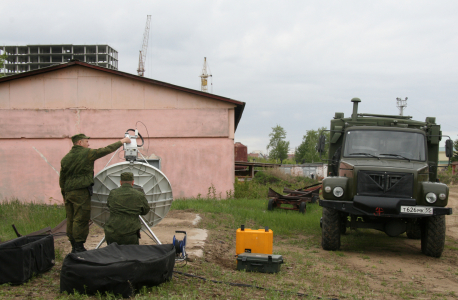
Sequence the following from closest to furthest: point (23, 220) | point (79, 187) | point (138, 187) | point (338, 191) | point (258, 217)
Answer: point (79, 187), point (138, 187), point (338, 191), point (23, 220), point (258, 217)

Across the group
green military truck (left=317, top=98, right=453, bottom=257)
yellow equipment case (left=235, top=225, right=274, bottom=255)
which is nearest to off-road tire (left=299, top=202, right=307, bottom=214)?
green military truck (left=317, top=98, right=453, bottom=257)

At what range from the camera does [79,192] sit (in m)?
7.07

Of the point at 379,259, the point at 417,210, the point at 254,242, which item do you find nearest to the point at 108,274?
the point at 254,242

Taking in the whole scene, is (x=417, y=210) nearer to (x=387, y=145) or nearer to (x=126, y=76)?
(x=387, y=145)

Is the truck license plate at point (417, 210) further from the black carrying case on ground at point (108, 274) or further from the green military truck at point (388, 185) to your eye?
the black carrying case on ground at point (108, 274)

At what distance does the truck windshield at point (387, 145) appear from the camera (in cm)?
964

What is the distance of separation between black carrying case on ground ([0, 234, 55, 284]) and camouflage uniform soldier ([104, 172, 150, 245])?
949 mm

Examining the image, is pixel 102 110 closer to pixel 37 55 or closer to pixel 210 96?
pixel 210 96

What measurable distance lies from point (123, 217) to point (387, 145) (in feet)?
20.5

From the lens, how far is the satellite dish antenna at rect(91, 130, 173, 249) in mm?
7316

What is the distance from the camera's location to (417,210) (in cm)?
838

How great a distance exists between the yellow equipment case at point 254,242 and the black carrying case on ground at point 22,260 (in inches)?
128

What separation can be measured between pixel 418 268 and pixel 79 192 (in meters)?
6.32

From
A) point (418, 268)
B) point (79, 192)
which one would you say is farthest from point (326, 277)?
point (79, 192)
